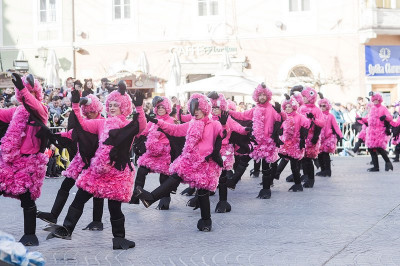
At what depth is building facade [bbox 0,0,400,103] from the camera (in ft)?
96.0

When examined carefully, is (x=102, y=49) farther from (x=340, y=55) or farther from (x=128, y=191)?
(x=128, y=191)

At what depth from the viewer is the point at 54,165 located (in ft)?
52.5

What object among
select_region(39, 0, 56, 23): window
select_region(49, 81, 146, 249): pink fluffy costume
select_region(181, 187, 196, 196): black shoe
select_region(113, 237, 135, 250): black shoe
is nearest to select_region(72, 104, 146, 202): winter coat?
select_region(49, 81, 146, 249): pink fluffy costume

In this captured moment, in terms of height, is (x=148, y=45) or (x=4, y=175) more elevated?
(x=148, y=45)

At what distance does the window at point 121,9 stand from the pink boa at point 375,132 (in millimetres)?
17308

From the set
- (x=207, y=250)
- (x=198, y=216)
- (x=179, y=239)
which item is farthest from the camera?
(x=198, y=216)

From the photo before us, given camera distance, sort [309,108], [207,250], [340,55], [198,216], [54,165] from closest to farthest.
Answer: [207,250] → [198,216] → [309,108] → [54,165] → [340,55]

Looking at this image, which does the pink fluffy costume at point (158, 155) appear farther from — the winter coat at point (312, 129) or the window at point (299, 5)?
the window at point (299, 5)

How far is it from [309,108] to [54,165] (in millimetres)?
5729

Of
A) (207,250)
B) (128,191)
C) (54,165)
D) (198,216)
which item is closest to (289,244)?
(207,250)

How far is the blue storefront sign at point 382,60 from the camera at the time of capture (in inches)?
1160

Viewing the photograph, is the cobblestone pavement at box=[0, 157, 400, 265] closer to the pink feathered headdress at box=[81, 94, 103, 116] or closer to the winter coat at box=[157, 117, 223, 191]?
the winter coat at box=[157, 117, 223, 191]

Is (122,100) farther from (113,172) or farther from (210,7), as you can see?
(210,7)

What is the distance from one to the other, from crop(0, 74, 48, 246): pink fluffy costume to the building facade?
2131 cm
